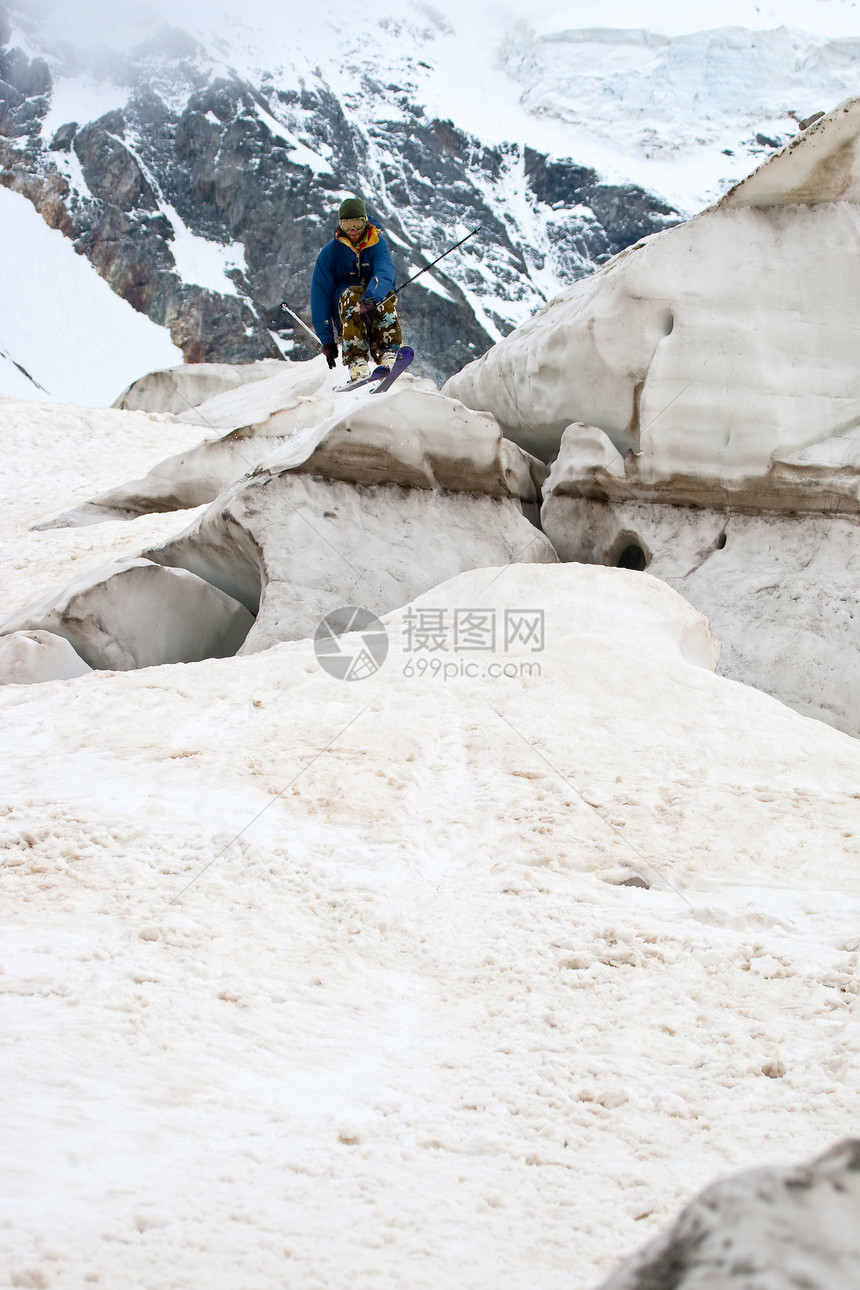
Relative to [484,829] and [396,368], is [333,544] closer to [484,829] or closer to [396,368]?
[396,368]

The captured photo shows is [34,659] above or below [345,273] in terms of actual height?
below

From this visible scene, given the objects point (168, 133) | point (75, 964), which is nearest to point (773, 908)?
point (75, 964)

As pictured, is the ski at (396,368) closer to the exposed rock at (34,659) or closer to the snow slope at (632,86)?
the exposed rock at (34,659)

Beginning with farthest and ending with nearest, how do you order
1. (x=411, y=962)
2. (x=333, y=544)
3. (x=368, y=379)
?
1. (x=368, y=379)
2. (x=333, y=544)
3. (x=411, y=962)

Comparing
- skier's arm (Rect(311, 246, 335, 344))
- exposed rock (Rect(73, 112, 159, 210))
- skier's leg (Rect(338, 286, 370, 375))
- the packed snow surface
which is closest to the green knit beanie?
skier's arm (Rect(311, 246, 335, 344))

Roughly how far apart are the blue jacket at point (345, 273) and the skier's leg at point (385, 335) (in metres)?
0.20

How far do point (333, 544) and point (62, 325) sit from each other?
4437cm

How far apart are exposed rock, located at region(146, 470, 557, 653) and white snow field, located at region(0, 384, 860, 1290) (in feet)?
4.71

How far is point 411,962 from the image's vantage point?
216 cm

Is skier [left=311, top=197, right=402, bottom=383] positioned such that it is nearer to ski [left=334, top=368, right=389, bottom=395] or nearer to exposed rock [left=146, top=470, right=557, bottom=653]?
ski [left=334, top=368, right=389, bottom=395]

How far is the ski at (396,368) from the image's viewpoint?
6457mm

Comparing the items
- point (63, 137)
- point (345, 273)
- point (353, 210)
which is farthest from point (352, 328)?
point (63, 137)

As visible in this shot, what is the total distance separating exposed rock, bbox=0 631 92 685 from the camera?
4562 millimetres

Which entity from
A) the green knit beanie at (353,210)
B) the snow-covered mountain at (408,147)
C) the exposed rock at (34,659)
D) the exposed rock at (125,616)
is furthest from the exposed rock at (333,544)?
the snow-covered mountain at (408,147)
